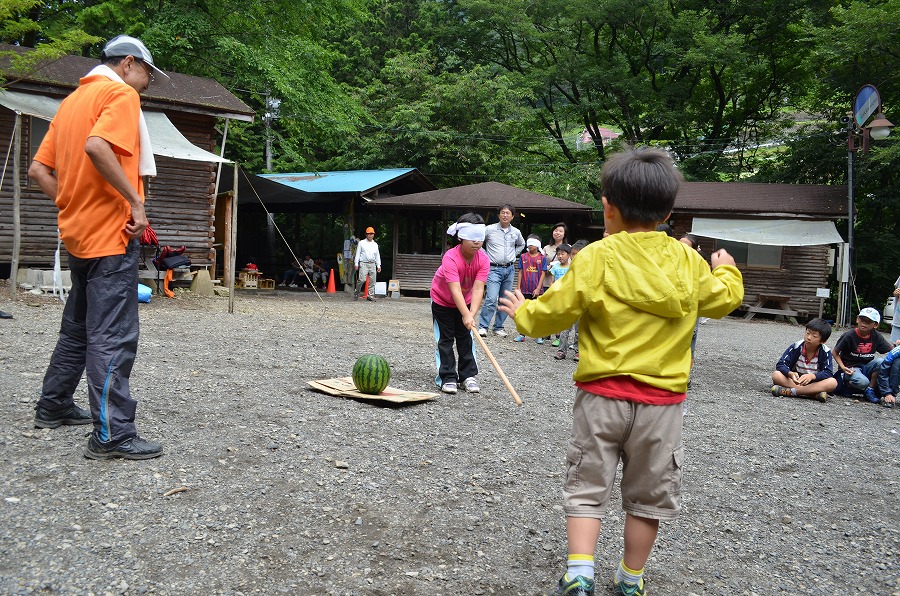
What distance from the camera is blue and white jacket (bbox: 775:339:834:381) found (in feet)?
26.9

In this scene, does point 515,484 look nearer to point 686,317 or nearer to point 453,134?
point 686,317

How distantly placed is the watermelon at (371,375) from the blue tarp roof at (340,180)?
16.6 m

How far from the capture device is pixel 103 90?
12.3ft

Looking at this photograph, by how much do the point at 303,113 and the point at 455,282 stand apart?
17.8 metres

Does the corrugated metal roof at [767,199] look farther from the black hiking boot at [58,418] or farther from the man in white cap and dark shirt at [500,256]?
the black hiking boot at [58,418]

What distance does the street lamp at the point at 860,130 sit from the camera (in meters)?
16.7

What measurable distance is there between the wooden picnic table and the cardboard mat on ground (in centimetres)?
1678

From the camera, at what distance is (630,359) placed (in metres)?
2.66

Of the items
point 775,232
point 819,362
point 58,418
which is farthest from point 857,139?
point 58,418

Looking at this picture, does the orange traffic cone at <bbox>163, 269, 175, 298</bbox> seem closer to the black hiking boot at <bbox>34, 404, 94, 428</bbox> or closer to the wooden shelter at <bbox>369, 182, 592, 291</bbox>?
the wooden shelter at <bbox>369, 182, 592, 291</bbox>

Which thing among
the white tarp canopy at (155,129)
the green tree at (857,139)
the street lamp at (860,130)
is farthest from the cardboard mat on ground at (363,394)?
the green tree at (857,139)

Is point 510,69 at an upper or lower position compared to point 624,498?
upper

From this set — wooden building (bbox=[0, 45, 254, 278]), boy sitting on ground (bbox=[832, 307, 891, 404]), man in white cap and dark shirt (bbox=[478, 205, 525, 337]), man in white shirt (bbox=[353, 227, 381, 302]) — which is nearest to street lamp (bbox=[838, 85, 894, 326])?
boy sitting on ground (bbox=[832, 307, 891, 404])

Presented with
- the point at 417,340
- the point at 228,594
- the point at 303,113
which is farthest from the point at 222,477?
the point at 303,113
